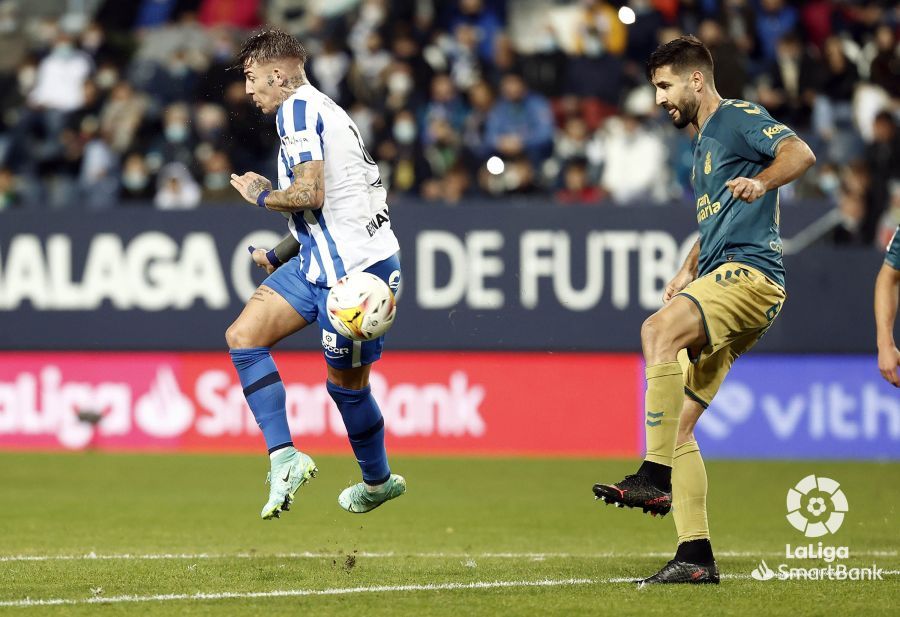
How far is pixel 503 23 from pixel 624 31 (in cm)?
188

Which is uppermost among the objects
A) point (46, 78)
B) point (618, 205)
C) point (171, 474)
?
point (46, 78)

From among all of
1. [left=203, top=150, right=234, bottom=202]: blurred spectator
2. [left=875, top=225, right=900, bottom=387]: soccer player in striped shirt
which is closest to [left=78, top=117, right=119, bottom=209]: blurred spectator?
[left=203, top=150, right=234, bottom=202]: blurred spectator

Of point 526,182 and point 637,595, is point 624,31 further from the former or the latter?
point 637,595

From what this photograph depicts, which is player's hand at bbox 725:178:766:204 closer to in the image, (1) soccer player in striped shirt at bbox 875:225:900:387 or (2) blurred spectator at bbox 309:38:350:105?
(1) soccer player in striped shirt at bbox 875:225:900:387

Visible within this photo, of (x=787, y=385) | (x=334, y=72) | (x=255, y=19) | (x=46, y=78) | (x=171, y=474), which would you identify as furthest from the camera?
(x=255, y=19)

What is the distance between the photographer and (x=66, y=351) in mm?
15055

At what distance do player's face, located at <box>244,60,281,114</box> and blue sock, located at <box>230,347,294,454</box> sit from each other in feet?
4.11

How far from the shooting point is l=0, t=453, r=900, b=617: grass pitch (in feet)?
21.4

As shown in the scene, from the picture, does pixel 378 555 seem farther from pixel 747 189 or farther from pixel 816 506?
pixel 816 506

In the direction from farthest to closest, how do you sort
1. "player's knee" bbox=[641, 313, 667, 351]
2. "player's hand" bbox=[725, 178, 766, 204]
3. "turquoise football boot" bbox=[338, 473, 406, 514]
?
"turquoise football boot" bbox=[338, 473, 406, 514], "player's knee" bbox=[641, 313, 667, 351], "player's hand" bbox=[725, 178, 766, 204]

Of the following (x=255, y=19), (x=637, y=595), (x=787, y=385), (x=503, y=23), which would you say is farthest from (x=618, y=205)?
(x=637, y=595)

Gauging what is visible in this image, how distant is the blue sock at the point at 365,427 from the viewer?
8172 millimetres

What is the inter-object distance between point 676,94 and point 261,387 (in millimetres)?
2523

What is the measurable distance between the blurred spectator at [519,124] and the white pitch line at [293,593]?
9.01 meters
